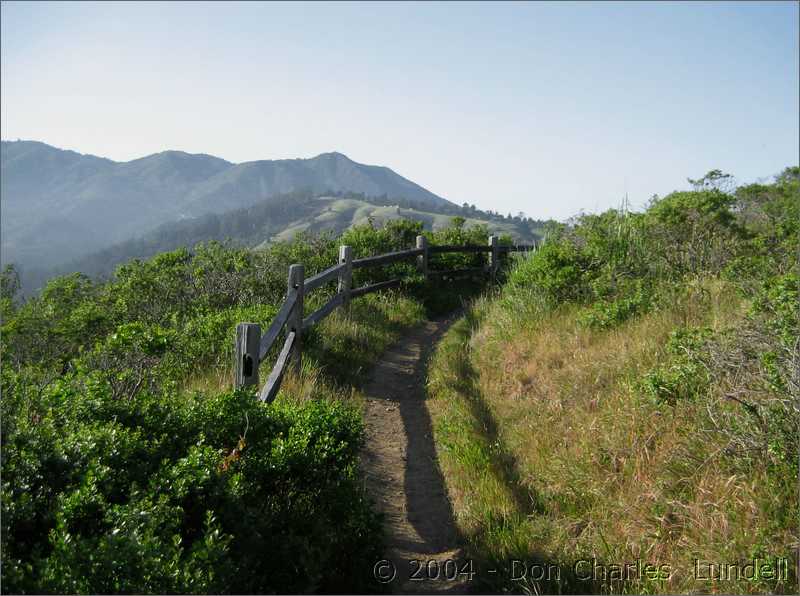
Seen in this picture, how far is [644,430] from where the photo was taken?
4230mm

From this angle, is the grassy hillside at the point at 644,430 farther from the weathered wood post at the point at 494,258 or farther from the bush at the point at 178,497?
the weathered wood post at the point at 494,258

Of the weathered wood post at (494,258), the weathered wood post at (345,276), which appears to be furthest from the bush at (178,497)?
the weathered wood post at (494,258)

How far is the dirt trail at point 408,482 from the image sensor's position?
373 cm

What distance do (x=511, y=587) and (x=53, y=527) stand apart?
2.55 m

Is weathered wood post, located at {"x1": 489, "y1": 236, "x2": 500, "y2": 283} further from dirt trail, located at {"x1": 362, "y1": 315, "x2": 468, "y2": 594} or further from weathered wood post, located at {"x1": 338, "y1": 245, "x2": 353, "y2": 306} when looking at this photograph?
dirt trail, located at {"x1": 362, "y1": 315, "x2": 468, "y2": 594}

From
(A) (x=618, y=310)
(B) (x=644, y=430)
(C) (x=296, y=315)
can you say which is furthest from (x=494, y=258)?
(B) (x=644, y=430)

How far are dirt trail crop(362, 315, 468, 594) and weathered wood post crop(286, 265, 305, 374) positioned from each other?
1.01m

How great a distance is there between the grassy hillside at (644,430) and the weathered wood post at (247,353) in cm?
195

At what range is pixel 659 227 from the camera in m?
8.27

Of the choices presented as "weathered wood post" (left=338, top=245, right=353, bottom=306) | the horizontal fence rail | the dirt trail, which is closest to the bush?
the dirt trail

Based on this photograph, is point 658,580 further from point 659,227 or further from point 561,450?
point 659,227

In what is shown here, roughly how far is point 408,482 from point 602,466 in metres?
1.68

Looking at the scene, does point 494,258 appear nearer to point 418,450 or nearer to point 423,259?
point 423,259

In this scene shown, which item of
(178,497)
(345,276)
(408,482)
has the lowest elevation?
(408,482)
